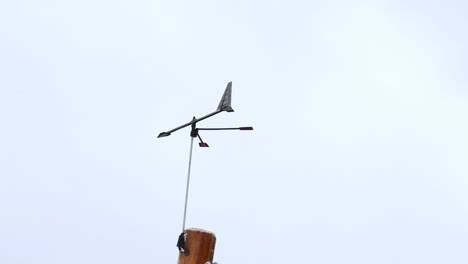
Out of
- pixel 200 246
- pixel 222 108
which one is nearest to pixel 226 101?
pixel 222 108

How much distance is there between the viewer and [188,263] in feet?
20.8

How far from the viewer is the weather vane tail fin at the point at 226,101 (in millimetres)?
6914

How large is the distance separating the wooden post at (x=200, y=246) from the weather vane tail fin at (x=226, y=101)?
1836 millimetres

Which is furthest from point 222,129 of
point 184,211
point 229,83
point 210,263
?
point 210,263

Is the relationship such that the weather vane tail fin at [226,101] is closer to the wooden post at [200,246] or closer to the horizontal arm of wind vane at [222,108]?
the horizontal arm of wind vane at [222,108]

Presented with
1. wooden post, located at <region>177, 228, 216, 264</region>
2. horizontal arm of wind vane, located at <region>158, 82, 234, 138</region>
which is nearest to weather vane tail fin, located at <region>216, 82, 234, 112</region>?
horizontal arm of wind vane, located at <region>158, 82, 234, 138</region>

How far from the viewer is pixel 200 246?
20.6ft

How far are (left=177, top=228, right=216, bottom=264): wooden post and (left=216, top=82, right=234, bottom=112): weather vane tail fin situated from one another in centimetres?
184

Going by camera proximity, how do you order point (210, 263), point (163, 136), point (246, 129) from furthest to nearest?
point (163, 136), point (246, 129), point (210, 263)

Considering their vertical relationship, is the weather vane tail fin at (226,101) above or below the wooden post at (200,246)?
above

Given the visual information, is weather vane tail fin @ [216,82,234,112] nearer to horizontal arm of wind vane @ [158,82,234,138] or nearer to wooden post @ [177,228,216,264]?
horizontal arm of wind vane @ [158,82,234,138]

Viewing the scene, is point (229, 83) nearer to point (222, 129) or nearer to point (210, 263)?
point (222, 129)

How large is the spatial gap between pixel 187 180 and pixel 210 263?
3.84 ft

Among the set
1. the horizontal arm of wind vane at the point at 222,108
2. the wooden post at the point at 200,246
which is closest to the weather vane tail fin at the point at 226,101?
the horizontal arm of wind vane at the point at 222,108
